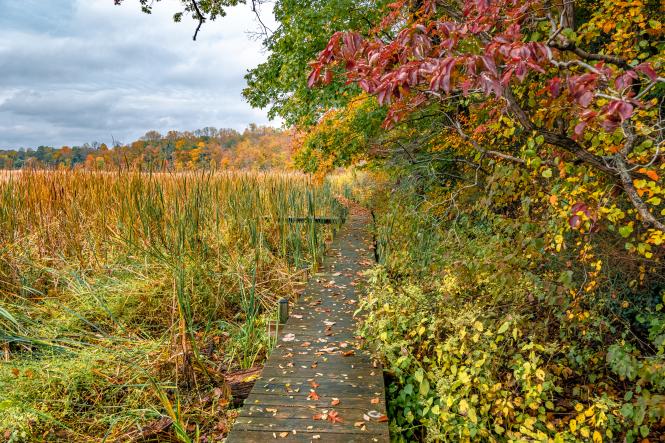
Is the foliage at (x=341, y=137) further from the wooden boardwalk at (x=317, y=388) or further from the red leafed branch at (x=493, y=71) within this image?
the red leafed branch at (x=493, y=71)

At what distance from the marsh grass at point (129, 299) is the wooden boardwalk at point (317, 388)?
43 centimetres

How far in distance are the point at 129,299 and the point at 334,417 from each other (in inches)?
109

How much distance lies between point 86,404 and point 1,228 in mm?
3254

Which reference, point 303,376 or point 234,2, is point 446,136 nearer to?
point 303,376

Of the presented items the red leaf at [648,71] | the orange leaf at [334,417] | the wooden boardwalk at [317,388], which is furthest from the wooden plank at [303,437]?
the red leaf at [648,71]

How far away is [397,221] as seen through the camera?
522 centimetres

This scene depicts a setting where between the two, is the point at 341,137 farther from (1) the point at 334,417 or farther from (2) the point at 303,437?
(2) the point at 303,437

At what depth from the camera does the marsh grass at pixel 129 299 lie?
2678mm

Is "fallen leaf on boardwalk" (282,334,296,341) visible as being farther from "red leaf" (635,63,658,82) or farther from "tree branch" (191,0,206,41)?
"tree branch" (191,0,206,41)

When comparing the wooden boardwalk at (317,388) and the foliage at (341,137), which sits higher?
the foliage at (341,137)

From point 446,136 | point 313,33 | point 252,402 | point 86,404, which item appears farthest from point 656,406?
point 313,33

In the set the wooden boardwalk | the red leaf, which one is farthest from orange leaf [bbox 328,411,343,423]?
the red leaf

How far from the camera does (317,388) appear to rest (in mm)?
2475

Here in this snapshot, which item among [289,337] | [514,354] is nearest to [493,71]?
[514,354]
